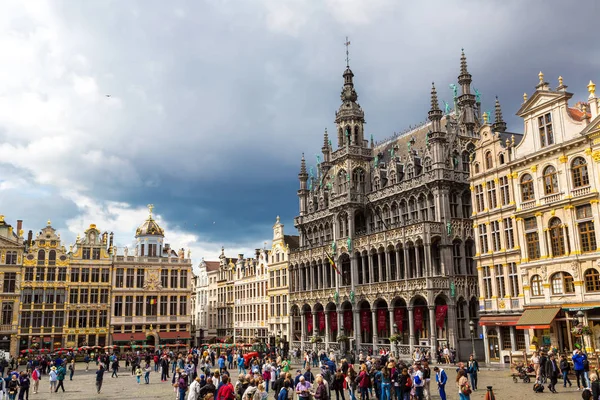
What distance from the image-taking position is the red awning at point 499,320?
36.6 metres

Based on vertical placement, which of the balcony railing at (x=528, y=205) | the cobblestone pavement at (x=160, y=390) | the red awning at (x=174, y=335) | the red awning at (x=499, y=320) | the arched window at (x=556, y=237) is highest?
the balcony railing at (x=528, y=205)

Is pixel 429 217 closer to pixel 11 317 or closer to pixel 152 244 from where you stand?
pixel 152 244

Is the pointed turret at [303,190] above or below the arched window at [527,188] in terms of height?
above

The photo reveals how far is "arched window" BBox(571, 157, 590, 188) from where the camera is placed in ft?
108

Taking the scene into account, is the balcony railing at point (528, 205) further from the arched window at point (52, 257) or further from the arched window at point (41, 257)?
the arched window at point (41, 257)

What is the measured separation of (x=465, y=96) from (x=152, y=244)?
44.9 meters

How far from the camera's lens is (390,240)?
4791 centimetres

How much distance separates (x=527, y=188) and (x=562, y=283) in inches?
264

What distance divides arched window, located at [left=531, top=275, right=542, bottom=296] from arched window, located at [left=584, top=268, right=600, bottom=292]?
10.9 feet

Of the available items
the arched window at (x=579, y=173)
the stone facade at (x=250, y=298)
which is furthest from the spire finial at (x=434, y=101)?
the stone facade at (x=250, y=298)

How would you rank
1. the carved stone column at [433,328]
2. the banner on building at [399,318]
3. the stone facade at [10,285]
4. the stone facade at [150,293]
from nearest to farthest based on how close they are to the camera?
1. the carved stone column at [433,328]
2. the banner on building at [399,318]
3. the stone facade at [10,285]
4. the stone facade at [150,293]

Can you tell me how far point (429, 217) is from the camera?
150 ft

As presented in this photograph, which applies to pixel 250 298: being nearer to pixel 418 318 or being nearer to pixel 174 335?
pixel 174 335

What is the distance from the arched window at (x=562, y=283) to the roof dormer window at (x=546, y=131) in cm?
834
